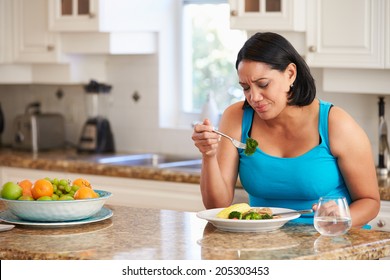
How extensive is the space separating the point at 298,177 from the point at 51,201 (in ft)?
2.71

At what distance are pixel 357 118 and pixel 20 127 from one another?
2.08m

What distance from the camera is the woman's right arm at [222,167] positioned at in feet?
8.92

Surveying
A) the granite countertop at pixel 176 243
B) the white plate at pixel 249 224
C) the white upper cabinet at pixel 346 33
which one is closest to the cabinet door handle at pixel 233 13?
the white upper cabinet at pixel 346 33

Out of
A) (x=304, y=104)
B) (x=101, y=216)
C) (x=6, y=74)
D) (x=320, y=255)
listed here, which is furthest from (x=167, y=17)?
(x=320, y=255)

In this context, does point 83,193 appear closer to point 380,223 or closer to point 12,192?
point 12,192

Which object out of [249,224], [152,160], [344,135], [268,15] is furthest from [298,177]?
[152,160]

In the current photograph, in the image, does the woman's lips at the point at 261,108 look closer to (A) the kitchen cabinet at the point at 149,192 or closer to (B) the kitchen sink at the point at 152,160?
(A) the kitchen cabinet at the point at 149,192

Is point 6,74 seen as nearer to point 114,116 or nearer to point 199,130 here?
point 114,116

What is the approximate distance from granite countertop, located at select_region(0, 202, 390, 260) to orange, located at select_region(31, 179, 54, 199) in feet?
0.32

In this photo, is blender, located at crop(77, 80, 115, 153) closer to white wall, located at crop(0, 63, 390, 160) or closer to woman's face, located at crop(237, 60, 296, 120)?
white wall, located at crop(0, 63, 390, 160)

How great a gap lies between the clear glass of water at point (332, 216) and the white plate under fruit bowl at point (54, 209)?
0.66 meters

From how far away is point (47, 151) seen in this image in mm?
4926

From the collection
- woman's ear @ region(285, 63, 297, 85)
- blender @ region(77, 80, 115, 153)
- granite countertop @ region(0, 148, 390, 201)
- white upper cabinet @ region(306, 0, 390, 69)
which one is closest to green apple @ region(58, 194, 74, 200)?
woman's ear @ region(285, 63, 297, 85)

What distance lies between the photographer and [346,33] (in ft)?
12.0
